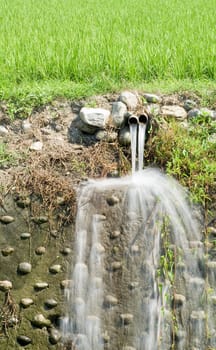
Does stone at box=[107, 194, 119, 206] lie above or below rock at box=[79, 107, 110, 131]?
below

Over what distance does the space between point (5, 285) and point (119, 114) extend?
1659 millimetres

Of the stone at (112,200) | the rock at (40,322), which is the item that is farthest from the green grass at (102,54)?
the rock at (40,322)

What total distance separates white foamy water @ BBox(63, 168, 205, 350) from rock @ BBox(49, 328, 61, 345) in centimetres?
6

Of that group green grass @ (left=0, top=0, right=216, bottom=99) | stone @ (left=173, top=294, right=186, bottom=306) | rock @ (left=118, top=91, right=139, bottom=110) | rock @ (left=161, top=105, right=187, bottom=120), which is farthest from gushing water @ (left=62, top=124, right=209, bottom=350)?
green grass @ (left=0, top=0, right=216, bottom=99)

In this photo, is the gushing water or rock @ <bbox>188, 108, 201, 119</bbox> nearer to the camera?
the gushing water

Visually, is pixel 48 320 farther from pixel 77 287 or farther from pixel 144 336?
pixel 144 336

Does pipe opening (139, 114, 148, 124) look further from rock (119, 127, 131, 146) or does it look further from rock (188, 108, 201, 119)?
rock (188, 108, 201, 119)

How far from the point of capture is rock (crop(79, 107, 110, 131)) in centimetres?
435

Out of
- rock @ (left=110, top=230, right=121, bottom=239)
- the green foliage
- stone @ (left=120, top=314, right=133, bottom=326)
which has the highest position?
the green foliage

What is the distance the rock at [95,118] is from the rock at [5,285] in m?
1.44

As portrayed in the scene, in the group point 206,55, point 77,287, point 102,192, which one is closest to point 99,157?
point 102,192

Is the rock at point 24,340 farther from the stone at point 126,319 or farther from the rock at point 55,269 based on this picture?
the stone at point 126,319

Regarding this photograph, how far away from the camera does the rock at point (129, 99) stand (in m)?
4.46

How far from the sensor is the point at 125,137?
431 centimetres
